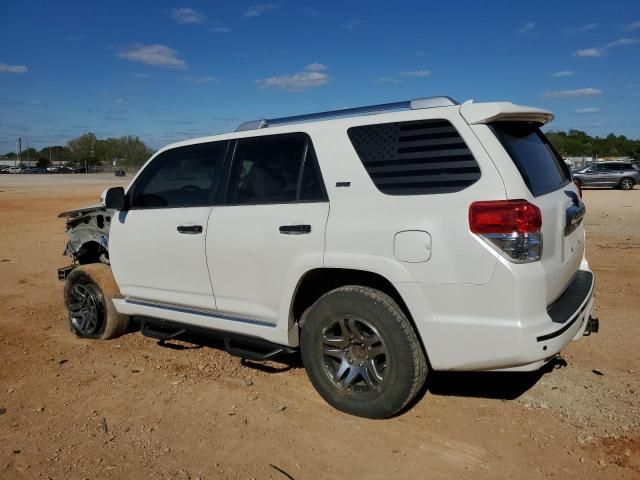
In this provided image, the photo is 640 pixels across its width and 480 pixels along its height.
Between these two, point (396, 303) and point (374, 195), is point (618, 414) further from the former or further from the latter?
point (374, 195)

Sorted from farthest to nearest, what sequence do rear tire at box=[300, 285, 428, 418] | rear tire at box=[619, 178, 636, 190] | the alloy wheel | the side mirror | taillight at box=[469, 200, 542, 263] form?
rear tire at box=[619, 178, 636, 190] < the side mirror < the alloy wheel < rear tire at box=[300, 285, 428, 418] < taillight at box=[469, 200, 542, 263]

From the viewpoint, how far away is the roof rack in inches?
144

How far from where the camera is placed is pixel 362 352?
147 inches

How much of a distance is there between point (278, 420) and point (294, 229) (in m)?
1.29

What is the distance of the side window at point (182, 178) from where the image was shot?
4.56 meters

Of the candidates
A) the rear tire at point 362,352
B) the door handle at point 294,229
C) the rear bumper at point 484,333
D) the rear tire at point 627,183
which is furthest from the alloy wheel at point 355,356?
the rear tire at point 627,183

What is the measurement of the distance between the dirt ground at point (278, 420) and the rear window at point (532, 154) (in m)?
1.51

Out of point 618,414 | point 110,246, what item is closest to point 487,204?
point 618,414

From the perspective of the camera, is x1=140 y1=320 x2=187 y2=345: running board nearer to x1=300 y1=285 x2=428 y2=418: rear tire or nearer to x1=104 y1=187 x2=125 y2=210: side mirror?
x1=104 y1=187 x2=125 y2=210: side mirror

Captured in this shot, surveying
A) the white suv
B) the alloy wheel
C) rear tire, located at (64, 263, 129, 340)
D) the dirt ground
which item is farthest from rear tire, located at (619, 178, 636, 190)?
the alloy wheel

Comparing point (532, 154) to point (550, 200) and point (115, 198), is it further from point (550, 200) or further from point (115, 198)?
point (115, 198)

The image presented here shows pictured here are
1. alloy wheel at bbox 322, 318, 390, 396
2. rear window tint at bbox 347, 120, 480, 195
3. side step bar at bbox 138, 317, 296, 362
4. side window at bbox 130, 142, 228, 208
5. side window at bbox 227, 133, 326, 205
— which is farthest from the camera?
side window at bbox 130, 142, 228, 208

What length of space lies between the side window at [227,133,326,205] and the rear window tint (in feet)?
1.36

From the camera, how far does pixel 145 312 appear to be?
16.4 ft
